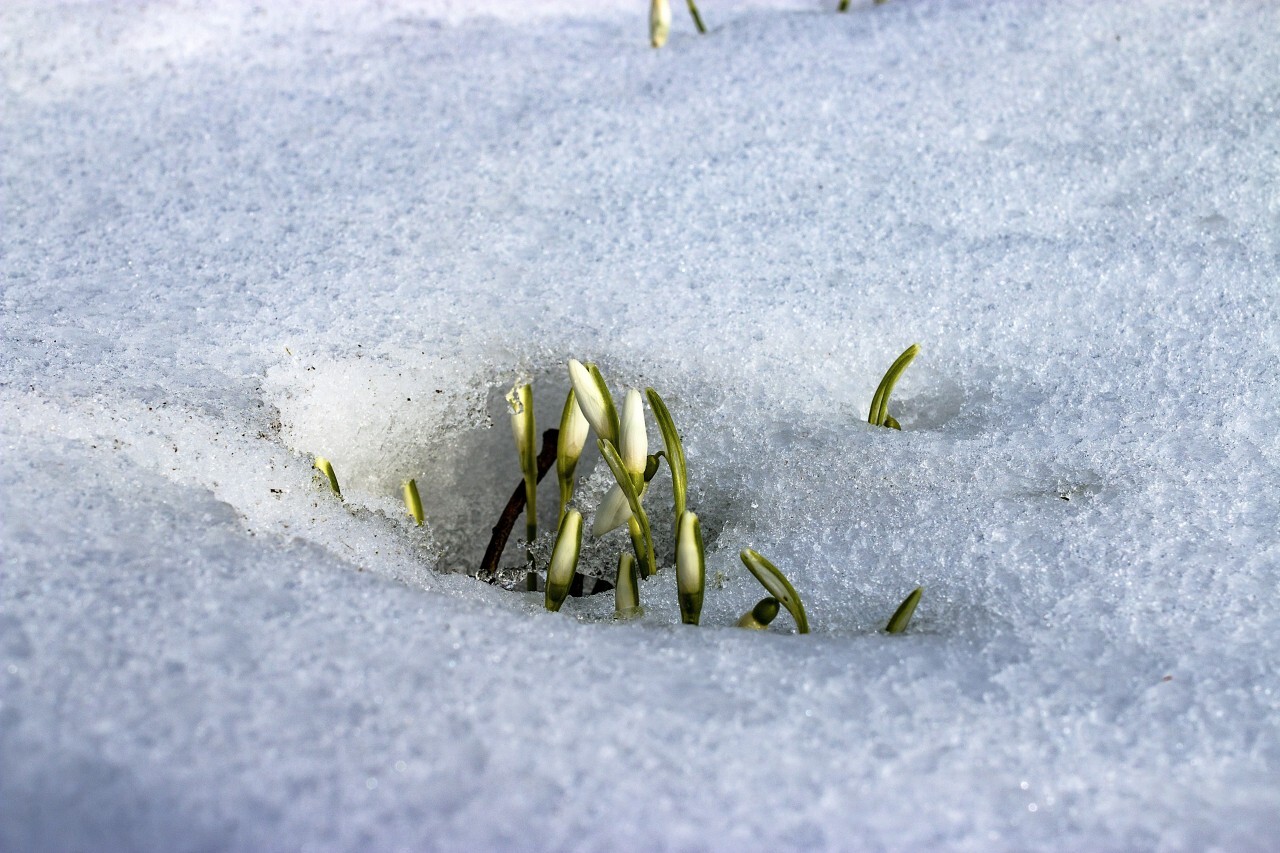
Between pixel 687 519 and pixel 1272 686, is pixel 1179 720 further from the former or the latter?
pixel 687 519

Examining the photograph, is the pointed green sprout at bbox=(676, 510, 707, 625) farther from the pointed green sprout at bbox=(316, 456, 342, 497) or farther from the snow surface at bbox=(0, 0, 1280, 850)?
the pointed green sprout at bbox=(316, 456, 342, 497)

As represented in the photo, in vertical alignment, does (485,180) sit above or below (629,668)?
above

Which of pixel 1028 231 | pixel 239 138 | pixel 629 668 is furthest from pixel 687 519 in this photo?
pixel 239 138

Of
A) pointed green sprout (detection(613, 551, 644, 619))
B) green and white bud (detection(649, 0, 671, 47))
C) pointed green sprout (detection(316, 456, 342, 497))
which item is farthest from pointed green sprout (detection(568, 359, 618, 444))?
green and white bud (detection(649, 0, 671, 47))

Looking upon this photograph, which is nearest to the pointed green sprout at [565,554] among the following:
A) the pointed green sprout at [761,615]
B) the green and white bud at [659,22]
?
the pointed green sprout at [761,615]

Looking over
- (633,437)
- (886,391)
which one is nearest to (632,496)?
(633,437)

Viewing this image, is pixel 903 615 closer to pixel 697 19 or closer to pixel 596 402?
pixel 596 402

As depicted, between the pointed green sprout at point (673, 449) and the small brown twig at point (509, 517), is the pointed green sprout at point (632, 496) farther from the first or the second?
the small brown twig at point (509, 517)
